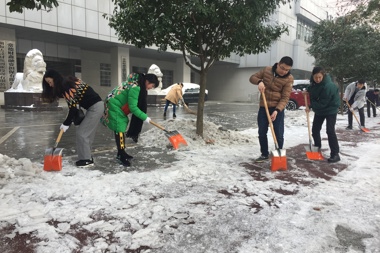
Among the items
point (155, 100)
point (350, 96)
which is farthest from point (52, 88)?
A: point (155, 100)

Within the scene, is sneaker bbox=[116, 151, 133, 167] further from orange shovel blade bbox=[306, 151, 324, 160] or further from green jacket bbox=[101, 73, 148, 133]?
orange shovel blade bbox=[306, 151, 324, 160]

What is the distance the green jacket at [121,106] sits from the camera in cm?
443

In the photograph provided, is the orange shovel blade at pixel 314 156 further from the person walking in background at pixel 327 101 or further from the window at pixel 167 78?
the window at pixel 167 78

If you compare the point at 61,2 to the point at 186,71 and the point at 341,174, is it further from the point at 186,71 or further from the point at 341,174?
the point at 341,174

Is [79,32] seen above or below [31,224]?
above

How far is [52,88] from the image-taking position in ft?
13.5

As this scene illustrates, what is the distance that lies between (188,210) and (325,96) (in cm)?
339

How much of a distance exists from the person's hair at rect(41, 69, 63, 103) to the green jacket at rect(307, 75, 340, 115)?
4016 millimetres

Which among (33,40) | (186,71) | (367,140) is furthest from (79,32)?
(367,140)

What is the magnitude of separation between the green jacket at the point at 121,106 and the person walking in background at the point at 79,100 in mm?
157

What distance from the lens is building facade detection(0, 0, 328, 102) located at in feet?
57.3

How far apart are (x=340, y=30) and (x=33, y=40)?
18880 millimetres

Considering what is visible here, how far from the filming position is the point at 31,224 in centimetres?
267

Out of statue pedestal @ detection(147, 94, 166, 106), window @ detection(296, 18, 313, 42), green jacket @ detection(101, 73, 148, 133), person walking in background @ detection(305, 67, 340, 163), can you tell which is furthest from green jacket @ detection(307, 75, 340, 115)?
window @ detection(296, 18, 313, 42)
